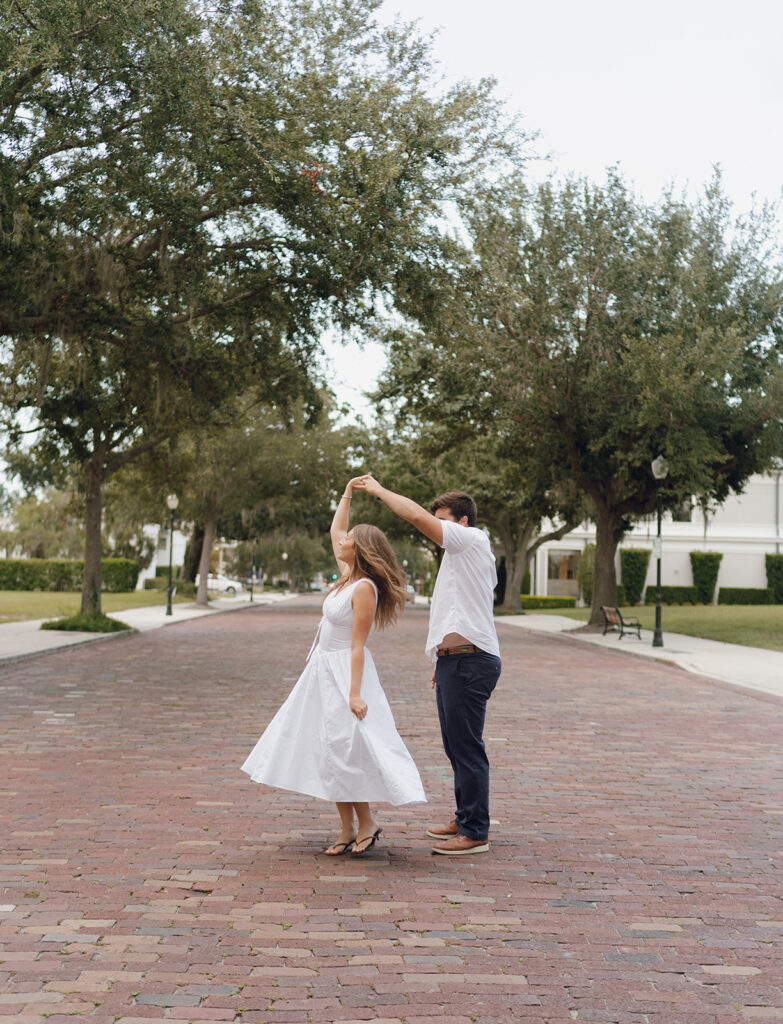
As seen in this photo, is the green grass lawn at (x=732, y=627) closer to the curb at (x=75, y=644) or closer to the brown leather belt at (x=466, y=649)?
the curb at (x=75, y=644)

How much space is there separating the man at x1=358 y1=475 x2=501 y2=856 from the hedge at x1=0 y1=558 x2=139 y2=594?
2301 inches

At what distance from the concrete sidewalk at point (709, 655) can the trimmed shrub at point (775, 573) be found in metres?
26.8

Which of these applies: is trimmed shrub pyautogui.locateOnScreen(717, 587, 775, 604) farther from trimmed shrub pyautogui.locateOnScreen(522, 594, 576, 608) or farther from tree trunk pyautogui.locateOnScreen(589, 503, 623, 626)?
tree trunk pyautogui.locateOnScreen(589, 503, 623, 626)

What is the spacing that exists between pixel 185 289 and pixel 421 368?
12563 mm

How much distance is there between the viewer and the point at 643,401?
76.3 feet

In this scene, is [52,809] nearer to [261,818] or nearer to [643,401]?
[261,818]

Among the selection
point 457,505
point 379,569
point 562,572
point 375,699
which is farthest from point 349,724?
point 562,572

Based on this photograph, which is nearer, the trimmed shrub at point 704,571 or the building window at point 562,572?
the trimmed shrub at point 704,571

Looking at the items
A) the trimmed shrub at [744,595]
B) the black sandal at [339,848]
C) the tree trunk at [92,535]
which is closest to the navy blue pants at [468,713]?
the black sandal at [339,848]

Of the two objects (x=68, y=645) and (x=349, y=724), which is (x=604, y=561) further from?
(x=349, y=724)

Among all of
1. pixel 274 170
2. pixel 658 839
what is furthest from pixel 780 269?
pixel 658 839

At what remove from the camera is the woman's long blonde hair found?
5625mm

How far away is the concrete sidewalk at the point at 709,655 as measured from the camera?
16222 mm

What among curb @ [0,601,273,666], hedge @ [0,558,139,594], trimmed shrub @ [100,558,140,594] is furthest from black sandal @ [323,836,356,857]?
hedge @ [0,558,139,594]
